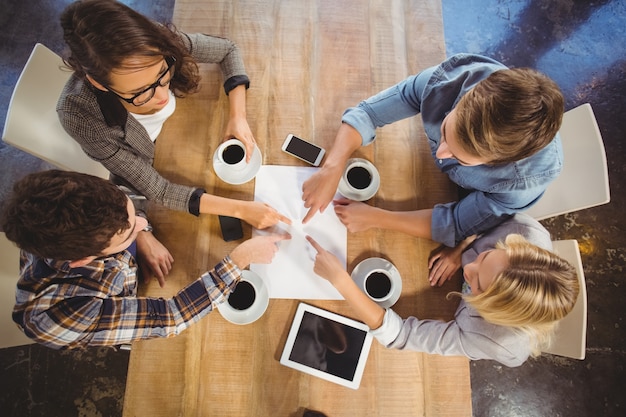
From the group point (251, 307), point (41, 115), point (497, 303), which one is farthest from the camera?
point (41, 115)

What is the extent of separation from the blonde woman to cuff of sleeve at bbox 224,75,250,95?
0.49 metres

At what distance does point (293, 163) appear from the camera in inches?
45.5

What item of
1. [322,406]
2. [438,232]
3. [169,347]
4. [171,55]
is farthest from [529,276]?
[171,55]

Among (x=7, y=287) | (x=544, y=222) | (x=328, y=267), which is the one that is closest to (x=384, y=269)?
(x=328, y=267)

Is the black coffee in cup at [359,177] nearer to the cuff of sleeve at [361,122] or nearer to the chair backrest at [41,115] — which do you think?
the cuff of sleeve at [361,122]

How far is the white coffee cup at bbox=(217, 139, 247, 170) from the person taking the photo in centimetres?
108

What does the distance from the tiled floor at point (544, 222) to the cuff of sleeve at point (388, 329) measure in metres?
1.12

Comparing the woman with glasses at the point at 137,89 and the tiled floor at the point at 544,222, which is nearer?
the woman with glasses at the point at 137,89

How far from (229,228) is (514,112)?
723 mm

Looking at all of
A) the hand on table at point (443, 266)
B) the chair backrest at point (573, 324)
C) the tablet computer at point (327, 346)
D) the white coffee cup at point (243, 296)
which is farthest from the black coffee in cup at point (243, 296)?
the chair backrest at point (573, 324)

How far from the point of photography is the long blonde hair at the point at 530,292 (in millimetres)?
884

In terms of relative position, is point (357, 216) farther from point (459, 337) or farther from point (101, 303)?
point (101, 303)

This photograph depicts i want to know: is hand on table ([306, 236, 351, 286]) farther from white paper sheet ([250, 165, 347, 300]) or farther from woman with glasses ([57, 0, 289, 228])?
woman with glasses ([57, 0, 289, 228])

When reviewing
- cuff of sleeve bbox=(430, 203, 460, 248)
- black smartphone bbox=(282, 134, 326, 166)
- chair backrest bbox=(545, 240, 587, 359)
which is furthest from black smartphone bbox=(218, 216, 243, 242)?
chair backrest bbox=(545, 240, 587, 359)
